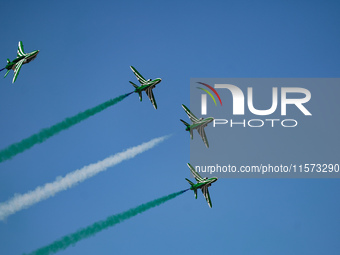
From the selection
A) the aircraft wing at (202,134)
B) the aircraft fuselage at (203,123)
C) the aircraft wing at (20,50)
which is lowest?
the aircraft wing at (202,134)

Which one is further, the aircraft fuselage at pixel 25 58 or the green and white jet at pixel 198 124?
the green and white jet at pixel 198 124

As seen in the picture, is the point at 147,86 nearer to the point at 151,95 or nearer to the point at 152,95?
the point at 151,95

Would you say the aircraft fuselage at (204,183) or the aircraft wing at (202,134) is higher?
the aircraft wing at (202,134)

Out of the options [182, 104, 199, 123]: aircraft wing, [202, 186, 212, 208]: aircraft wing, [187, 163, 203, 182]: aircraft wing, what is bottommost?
[202, 186, 212, 208]: aircraft wing

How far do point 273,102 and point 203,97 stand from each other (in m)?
12.4

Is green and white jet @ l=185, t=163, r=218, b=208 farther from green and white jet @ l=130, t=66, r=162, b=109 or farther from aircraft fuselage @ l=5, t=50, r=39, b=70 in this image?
aircraft fuselage @ l=5, t=50, r=39, b=70

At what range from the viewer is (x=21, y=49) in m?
114

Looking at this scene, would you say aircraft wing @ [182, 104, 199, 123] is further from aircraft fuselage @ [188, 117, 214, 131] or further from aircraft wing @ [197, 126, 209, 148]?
aircraft wing @ [197, 126, 209, 148]

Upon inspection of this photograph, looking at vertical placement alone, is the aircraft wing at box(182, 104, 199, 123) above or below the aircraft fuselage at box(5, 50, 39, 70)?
below

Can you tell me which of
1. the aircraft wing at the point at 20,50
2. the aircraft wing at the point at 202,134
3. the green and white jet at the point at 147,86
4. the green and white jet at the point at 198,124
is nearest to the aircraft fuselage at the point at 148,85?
the green and white jet at the point at 147,86

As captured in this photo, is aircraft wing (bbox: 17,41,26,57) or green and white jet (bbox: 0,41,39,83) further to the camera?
aircraft wing (bbox: 17,41,26,57)

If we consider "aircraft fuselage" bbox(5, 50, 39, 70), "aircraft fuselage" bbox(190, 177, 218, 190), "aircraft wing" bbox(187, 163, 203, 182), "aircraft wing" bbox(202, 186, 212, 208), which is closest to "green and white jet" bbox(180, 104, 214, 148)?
"aircraft wing" bbox(187, 163, 203, 182)

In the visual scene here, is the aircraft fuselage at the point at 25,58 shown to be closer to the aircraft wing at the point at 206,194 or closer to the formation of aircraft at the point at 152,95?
the formation of aircraft at the point at 152,95

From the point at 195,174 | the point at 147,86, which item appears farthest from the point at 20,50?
the point at 195,174
